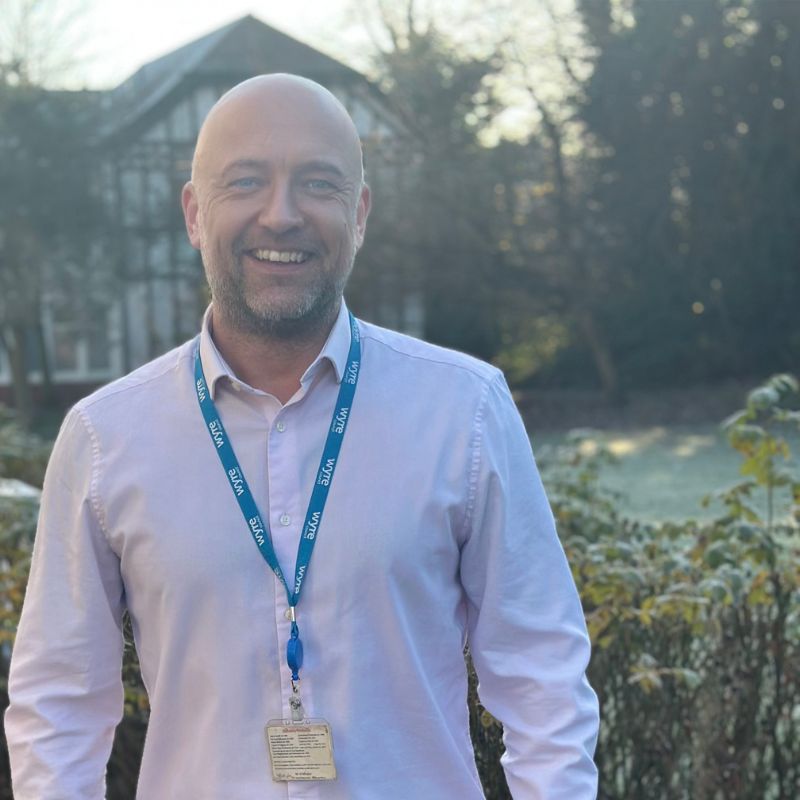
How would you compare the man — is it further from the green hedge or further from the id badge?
the green hedge

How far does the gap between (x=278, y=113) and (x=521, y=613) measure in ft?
2.69

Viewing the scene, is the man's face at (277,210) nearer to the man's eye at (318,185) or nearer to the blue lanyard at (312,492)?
the man's eye at (318,185)

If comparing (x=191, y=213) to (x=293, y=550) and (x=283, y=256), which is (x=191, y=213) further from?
(x=293, y=550)

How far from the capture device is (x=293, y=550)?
1.90 m

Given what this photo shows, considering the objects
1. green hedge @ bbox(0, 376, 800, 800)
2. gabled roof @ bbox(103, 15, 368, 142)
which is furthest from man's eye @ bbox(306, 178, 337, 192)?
gabled roof @ bbox(103, 15, 368, 142)

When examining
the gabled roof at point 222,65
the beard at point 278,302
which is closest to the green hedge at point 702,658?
the beard at point 278,302

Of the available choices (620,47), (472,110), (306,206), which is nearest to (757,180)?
(620,47)

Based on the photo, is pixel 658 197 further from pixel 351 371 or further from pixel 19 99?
pixel 351 371

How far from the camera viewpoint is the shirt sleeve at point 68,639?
77.2 inches

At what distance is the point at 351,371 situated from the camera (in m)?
2.02

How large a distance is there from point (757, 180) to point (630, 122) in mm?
2349

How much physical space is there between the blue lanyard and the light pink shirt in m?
0.01

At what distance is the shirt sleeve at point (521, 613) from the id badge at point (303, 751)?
0.26 metres

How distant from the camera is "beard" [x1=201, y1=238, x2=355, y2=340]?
6.58 ft
